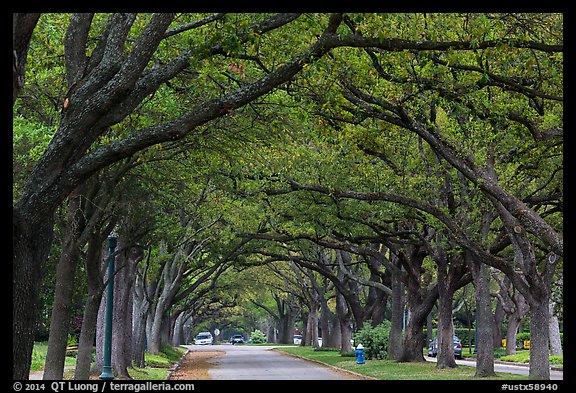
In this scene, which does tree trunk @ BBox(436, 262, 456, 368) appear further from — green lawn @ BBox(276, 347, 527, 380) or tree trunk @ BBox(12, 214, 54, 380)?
tree trunk @ BBox(12, 214, 54, 380)

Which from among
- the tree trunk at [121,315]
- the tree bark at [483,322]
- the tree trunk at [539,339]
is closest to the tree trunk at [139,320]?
the tree trunk at [121,315]

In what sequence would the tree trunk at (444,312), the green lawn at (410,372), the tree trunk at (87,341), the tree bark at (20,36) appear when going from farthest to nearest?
1. the tree trunk at (444,312)
2. the green lawn at (410,372)
3. the tree trunk at (87,341)
4. the tree bark at (20,36)

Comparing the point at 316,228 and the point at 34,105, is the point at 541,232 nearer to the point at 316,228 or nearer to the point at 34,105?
the point at 34,105

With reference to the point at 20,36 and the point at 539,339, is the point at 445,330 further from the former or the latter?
the point at 20,36

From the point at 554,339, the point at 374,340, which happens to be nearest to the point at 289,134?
the point at 374,340

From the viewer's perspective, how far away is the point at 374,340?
39625 millimetres

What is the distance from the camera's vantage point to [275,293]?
7781 centimetres

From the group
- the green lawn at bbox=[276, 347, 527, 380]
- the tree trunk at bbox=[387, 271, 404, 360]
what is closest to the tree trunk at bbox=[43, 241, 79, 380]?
the green lawn at bbox=[276, 347, 527, 380]

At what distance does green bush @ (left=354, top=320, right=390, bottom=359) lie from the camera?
130 feet

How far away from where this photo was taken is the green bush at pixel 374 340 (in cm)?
3950

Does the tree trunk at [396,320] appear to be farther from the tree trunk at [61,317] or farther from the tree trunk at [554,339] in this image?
the tree trunk at [61,317]

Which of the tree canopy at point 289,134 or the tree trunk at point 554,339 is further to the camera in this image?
the tree trunk at point 554,339

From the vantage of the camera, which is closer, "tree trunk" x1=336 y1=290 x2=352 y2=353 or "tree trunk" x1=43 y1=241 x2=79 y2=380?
"tree trunk" x1=43 y1=241 x2=79 y2=380

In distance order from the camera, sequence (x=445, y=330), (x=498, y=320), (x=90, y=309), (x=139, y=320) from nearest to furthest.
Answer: (x=90, y=309) → (x=445, y=330) → (x=139, y=320) → (x=498, y=320)
